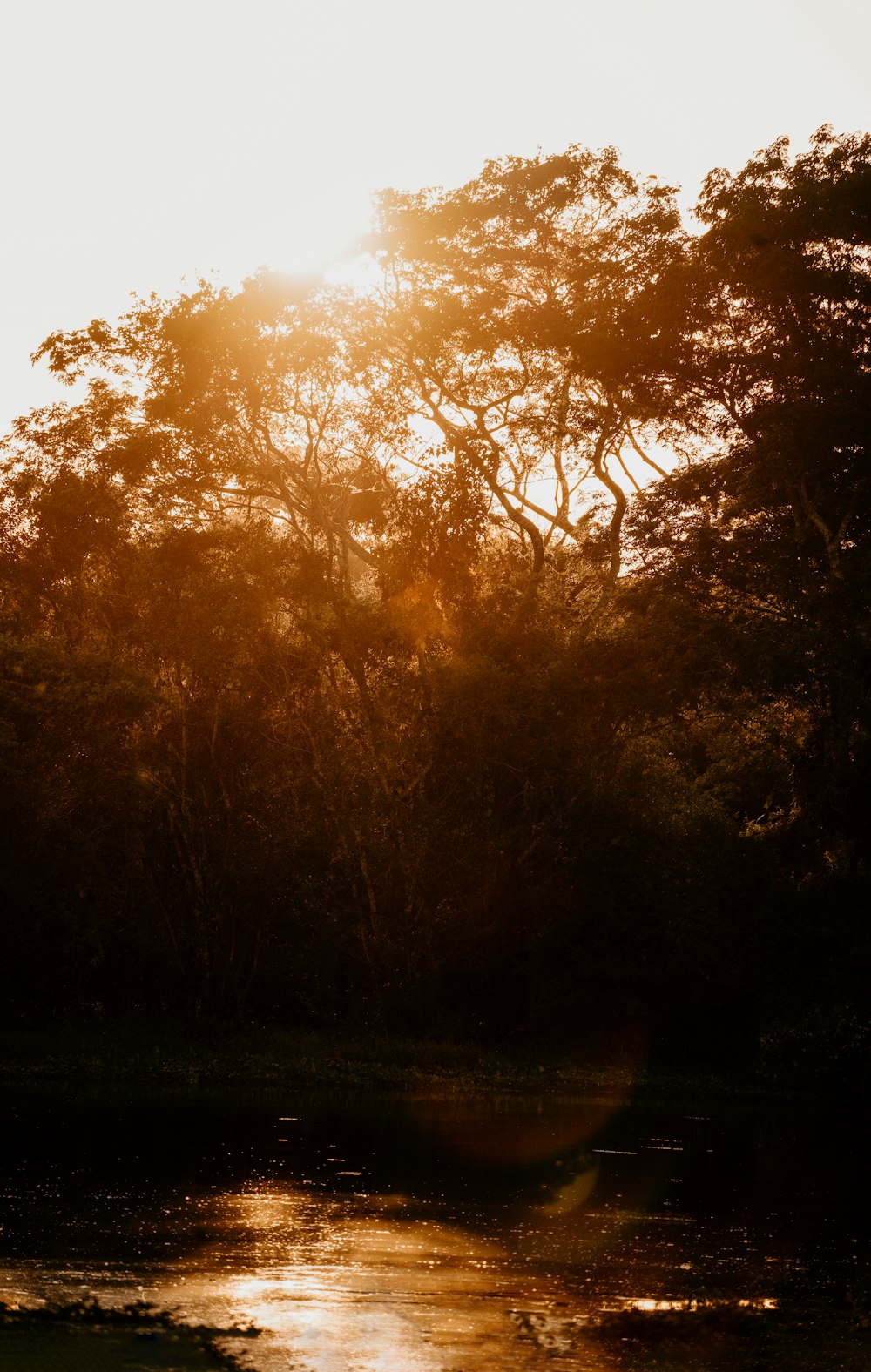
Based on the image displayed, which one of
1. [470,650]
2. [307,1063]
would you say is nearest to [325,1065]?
[307,1063]

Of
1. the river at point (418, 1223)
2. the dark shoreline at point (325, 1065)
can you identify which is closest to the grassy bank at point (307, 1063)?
the dark shoreline at point (325, 1065)

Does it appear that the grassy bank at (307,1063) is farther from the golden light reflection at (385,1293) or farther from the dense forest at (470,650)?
the golden light reflection at (385,1293)

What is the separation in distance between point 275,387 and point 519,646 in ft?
25.4

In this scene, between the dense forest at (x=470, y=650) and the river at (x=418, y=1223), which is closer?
the river at (x=418, y=1223)

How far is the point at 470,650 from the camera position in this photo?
32.2 metres

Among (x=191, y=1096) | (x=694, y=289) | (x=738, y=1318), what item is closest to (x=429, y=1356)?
(x=738, y=1318)

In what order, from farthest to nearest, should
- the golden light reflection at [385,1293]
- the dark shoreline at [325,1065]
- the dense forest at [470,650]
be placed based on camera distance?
the dense forest at [470,650], the dark shoreline at [325,1065], the golden light reflection at [385,1293]

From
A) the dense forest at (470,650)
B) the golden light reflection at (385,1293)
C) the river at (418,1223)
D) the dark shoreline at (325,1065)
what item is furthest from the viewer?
the dense forest at (470,650)

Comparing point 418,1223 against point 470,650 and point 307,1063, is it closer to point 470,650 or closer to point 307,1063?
point 307,1063

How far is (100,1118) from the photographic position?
1928 centimetres

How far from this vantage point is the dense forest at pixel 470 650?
96.6 ft

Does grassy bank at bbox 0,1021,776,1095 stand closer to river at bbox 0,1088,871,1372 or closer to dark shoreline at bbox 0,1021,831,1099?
dark shoreline at bbox 0,1021,831,1099

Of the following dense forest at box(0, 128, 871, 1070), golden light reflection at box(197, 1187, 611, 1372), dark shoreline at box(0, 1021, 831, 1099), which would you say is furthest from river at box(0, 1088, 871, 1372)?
dense forest at box(0, 128, 871, 1070)

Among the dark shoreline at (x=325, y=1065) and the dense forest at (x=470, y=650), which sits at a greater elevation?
the dense forest at (x=470, y=650)
